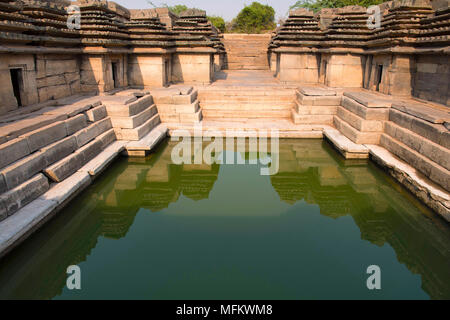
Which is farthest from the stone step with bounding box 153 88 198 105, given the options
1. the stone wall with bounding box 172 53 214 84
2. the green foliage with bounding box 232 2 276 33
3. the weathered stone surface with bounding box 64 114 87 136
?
the green foliage with bounding box 232 2 276 33

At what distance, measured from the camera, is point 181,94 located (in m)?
9.78

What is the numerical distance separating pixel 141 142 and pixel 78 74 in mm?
3999

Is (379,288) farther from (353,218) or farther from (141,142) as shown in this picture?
(141,142)

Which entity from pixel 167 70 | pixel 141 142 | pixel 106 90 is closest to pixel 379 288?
pixel 141 142

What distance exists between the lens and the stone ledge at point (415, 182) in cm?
495

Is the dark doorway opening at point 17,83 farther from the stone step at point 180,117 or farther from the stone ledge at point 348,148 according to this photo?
the stone ledge at point 348,148

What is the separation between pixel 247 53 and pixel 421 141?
57.7 feet

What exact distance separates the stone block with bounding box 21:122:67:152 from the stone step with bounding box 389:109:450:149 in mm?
6862

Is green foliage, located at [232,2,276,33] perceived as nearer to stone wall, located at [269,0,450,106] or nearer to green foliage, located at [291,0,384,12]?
green foliage, located at [291,0,384,12]

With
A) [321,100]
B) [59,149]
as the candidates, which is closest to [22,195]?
[59,149]

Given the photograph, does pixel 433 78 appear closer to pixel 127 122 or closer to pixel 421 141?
→ pixel 421 141

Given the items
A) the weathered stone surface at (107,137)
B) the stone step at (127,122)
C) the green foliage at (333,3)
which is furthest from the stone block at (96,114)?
the green foliage at (333,3)

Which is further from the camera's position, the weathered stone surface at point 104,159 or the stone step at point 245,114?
the stone step at point 245,114

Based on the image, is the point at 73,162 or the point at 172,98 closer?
the point at 73,162
